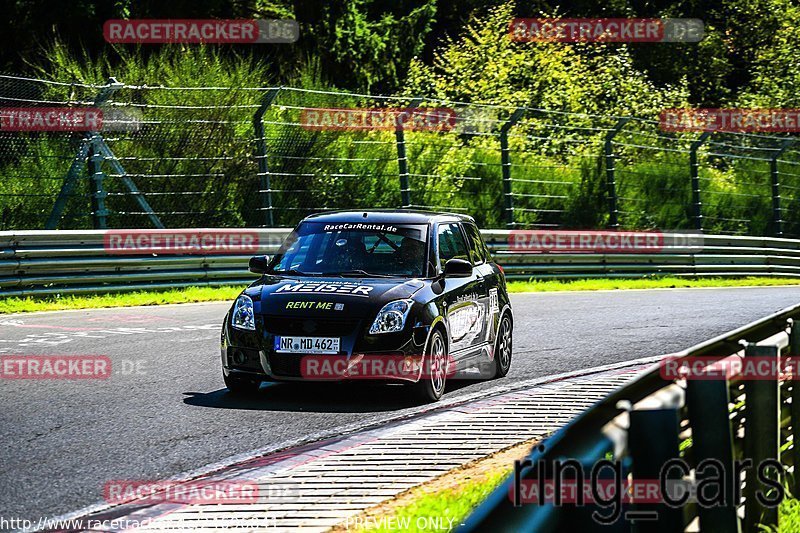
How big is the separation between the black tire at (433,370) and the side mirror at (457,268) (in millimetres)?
557

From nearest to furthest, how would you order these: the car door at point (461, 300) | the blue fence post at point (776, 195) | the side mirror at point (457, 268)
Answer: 1. the side mirror at point (457, 268)
2. the car door at point (461, 300)
3. the blue fence post at point (776, 195)

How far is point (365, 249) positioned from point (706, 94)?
1699 inches

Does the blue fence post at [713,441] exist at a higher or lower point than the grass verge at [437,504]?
higher

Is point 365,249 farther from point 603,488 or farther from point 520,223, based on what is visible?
point 520,223

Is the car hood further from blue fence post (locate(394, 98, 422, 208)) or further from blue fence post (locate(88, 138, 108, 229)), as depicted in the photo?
blue fence post (locate(394, 98, 422, 208))

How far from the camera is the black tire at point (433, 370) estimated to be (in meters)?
9.94

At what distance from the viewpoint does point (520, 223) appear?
82.0 ft
